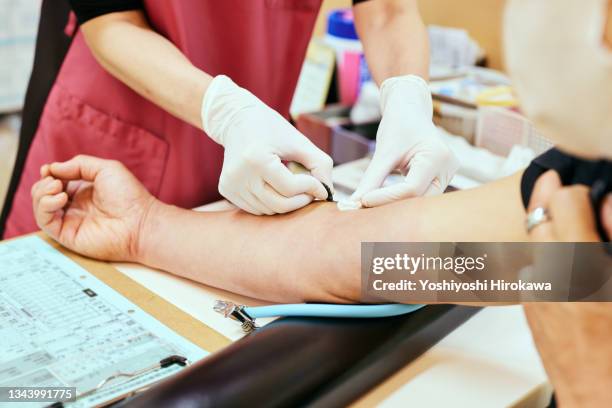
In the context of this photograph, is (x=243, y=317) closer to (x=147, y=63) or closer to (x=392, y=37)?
(x=147, y=63)

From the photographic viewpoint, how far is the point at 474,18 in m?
2.21

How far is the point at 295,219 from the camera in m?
1.05

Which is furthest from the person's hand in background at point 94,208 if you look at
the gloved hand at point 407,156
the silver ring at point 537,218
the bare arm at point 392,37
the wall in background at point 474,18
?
the wall in background at point 474,18

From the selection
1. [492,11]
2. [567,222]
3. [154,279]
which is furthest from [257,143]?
[492,11]

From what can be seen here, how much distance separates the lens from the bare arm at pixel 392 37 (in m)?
1.37

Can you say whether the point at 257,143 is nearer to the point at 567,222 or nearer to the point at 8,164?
the point at 567,222

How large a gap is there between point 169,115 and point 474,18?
1314mm

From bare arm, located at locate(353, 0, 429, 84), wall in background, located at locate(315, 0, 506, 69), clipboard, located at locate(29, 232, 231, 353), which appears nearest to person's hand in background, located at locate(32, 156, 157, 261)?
clipboard, located at locate(29, 232, 231, 353)

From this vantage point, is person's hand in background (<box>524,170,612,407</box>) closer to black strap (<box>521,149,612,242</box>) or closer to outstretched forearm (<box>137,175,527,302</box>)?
black strap (<box>521,149,612,242</box>)

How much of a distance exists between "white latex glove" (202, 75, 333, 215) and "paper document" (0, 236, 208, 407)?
26cm

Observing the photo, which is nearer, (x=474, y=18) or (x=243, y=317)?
(x=243, y=317)

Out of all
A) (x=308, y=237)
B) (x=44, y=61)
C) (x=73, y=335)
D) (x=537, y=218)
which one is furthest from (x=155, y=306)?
(x=44, y=61)

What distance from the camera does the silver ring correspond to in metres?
0.67

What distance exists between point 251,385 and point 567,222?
0.40 metres
